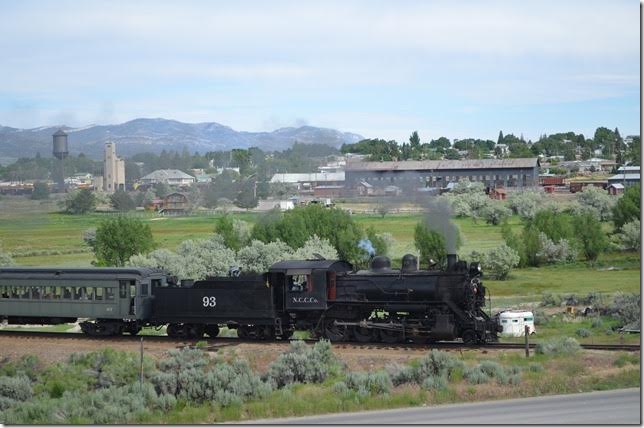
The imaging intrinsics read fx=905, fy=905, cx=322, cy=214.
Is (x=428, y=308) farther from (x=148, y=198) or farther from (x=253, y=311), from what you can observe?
(x=148, y=198)

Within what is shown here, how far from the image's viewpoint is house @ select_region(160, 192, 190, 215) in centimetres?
9931

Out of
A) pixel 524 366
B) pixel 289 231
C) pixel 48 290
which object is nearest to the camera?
Answer: pixel 524 366

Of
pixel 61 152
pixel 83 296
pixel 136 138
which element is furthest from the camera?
pixel 136 138

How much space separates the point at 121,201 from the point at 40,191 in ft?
42.0

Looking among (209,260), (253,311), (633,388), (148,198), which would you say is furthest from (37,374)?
(148,198)

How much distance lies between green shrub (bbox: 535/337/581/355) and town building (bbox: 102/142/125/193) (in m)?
83.1

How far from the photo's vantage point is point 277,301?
33188 millimetres

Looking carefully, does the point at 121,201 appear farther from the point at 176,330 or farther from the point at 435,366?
the point at 435,366

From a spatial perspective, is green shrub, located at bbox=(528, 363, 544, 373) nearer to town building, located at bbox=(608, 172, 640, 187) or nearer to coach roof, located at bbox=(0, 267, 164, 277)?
coach roof, located at bbox=(0, 267, 164, 277)

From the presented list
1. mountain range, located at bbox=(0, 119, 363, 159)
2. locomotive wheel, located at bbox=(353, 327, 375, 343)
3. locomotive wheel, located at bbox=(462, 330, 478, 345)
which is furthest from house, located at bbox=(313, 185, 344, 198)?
locomotive wheel, located at bbox=(462, 330, 478, 345)

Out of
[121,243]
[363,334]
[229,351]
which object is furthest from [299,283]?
[121,243]

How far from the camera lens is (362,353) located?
2989 centimetres

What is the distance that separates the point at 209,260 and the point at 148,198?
44.4 meters

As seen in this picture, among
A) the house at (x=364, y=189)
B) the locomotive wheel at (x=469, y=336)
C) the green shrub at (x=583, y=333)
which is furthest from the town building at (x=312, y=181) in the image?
the locomotive wheel at (x=469, y=336)
